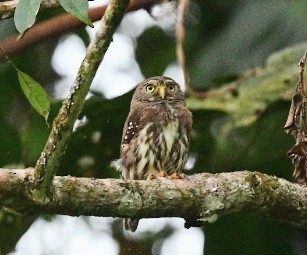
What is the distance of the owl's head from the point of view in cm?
645

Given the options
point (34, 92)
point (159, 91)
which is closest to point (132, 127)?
point (159, 91)

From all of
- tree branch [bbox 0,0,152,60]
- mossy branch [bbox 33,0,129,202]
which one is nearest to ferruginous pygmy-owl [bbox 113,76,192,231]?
tree branch [bbox 0,0,152,60]

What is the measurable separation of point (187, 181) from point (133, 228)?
1705 mm

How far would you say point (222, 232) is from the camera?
627 centimetres

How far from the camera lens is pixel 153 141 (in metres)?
5.85

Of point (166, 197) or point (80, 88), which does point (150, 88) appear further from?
point (80, 88)

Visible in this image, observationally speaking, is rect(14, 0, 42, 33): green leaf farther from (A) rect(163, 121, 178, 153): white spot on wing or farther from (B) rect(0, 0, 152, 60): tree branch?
(B) rect(0, 0, 152, 60): tree branch

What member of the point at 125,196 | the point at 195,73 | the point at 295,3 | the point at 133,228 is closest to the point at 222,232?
the point at 133,228

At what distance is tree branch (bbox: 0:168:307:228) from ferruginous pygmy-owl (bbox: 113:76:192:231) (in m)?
1.20

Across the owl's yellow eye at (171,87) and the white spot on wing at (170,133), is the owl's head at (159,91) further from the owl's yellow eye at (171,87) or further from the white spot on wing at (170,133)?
the white spot on wing at (170,133)

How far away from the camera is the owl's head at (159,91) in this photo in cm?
645

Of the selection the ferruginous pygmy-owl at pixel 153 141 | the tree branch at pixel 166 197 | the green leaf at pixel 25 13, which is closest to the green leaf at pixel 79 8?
the green leaf at pixel 25 13

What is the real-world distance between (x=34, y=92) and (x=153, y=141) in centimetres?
196

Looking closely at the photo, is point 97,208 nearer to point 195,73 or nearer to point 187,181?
point 187,181
